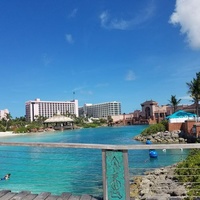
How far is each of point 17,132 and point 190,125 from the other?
81.4 metres

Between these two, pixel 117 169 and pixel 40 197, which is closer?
pixel 117 169

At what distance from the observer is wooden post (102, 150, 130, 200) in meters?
4.29

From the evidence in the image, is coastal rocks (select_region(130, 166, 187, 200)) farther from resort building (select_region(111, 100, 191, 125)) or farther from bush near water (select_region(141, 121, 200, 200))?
resort building (select_region(111, 100, 191, 125))

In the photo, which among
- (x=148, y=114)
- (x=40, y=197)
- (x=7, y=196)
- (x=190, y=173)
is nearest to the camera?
(x=40, y=197)

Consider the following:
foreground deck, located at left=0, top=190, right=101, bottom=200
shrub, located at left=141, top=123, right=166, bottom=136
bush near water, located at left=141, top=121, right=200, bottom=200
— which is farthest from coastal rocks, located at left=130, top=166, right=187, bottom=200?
shrub, located at left=141, top=123, right=166, bottom=136

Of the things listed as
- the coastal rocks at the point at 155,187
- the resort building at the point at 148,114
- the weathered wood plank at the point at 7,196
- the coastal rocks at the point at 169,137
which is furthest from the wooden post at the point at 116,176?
the resort building at the point at 148,114

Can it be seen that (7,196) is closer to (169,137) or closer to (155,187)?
(155,187)

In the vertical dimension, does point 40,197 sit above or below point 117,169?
below

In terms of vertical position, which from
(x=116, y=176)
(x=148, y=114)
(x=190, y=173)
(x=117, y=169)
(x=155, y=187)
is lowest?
(x=155, y=187)

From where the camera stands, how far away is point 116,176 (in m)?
4.34

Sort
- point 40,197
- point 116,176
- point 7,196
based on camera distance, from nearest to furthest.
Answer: point 116,176
point 40,197
point 7,196

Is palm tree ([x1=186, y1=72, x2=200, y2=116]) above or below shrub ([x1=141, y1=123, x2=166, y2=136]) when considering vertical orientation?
above

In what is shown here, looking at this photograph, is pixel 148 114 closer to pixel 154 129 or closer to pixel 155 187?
pixel 154 129

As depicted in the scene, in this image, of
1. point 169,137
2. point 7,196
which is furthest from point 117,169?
point 169,137
